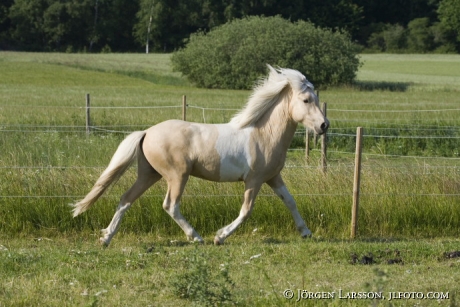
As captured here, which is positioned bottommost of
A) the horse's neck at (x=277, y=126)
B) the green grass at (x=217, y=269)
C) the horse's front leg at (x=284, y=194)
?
the green grass at (x=217, y=269)

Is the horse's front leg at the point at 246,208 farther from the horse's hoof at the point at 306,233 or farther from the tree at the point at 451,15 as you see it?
the tree at the point at 451,15

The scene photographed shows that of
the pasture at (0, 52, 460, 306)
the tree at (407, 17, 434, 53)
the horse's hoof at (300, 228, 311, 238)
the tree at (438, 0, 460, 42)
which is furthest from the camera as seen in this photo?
the tree at (407, 17, 434, 53)

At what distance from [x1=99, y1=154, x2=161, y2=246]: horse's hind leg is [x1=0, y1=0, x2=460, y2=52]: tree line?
7000 centimetres

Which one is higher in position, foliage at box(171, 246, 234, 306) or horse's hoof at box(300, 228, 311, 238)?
foliage at box(171, 246, 234, 306)

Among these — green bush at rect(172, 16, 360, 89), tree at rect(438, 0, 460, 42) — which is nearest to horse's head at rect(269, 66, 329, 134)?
green bush at rect(172, 16, 360, 89)

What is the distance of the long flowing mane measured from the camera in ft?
28.8

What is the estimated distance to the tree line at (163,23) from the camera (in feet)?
255

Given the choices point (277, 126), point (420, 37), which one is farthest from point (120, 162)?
point (420, 37)

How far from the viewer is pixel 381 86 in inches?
1626

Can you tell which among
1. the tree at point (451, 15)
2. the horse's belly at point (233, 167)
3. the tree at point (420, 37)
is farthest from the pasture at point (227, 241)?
the tree at point (420, 37)

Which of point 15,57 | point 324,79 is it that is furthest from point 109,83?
point 15,57

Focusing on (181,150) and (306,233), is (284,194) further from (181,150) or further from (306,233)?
(181,150)

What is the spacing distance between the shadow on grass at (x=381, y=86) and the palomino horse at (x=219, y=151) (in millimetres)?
31184

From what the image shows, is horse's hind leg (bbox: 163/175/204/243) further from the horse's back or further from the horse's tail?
the horse's tail
